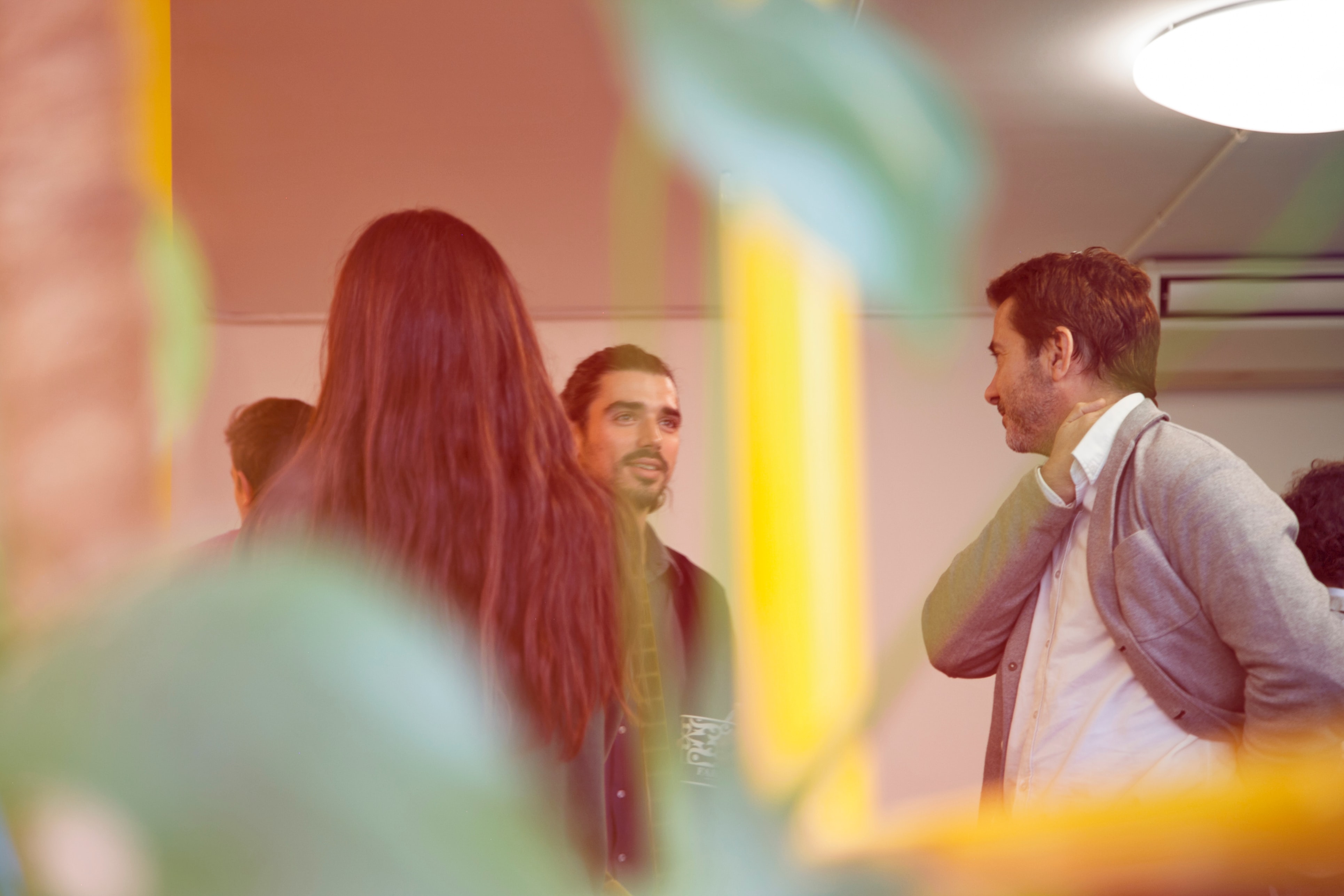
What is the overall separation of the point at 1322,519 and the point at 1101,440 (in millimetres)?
278

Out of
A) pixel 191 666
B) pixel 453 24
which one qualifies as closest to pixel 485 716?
pixel 191 666

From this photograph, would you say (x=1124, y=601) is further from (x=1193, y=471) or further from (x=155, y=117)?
(x=155, y=117)

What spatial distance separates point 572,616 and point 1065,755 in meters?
0.28

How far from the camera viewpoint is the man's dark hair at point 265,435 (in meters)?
0.36

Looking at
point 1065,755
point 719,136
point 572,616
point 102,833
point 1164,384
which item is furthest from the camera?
point 1164,384

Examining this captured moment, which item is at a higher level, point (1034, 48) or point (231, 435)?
point (1034, 48)

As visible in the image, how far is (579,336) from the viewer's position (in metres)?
0.53

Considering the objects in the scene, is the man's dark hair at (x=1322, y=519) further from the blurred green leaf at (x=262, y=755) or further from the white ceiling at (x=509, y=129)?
the blurred green leaf at (x=262, y=755)

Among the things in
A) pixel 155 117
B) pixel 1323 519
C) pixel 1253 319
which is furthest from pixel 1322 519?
pixel 1253 319

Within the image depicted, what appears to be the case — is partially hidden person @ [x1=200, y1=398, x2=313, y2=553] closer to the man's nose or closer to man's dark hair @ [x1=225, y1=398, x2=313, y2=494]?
man's dark hair @ [x1=225, y1=398, x2=313, y2=494]

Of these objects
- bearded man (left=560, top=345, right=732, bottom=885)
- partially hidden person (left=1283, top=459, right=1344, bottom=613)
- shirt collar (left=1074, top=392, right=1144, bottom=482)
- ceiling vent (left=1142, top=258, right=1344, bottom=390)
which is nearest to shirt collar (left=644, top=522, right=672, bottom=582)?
bearded man (left=560, top=345, right=732, bottom=885)

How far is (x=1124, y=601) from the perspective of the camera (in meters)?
0.49

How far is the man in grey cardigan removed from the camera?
0.46 metres

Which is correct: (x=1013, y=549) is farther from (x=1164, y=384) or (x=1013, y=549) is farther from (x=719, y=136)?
(x=1164, y=384)
